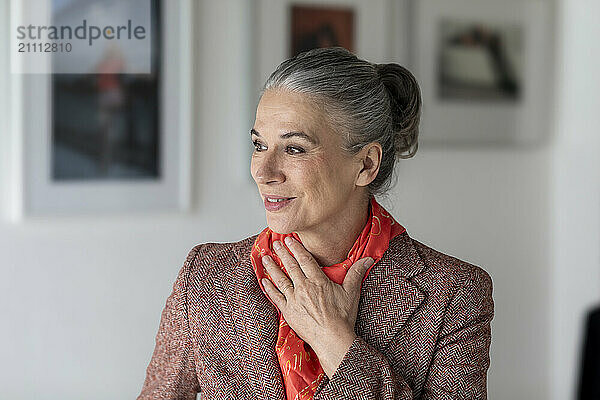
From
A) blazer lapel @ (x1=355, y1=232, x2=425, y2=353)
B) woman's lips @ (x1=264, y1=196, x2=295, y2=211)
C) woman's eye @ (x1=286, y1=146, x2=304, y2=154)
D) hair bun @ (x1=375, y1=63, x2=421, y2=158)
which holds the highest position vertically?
hair bun @ (x1=375, y1=63, x2=421, y2=158)

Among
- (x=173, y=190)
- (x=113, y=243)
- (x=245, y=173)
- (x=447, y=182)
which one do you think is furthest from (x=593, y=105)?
(x=113, y=243)

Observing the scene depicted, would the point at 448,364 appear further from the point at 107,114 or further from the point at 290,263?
the point at 107,114

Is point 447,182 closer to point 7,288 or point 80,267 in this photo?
point 80,267

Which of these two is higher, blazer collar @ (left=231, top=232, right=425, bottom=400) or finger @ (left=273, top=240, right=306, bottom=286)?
finger @ (left=273, top=240, right=306, bottom=286)

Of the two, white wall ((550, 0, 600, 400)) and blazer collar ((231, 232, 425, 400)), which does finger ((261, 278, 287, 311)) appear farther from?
white wall ((550, 0, 600, 400))

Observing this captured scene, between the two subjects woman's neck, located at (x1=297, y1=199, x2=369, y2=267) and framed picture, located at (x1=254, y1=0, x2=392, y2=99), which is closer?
woman's neck, located at (x1=297, y1=199, x2=369, y2=267)

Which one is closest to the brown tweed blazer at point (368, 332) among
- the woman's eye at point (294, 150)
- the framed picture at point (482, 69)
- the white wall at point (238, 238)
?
the woman's eye at point (294, 150)

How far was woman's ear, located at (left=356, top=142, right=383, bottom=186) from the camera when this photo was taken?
1.54 meters

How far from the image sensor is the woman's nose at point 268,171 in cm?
143

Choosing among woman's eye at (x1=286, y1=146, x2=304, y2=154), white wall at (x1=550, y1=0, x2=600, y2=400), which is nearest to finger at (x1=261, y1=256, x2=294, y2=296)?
woman's eye at (x1=286, y1=146, x2=304, y2=154)

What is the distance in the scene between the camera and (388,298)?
5.00ft

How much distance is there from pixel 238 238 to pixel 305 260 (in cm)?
94

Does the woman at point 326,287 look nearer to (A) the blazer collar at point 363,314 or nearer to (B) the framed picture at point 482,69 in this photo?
(A) the blazer collar at point 363,314

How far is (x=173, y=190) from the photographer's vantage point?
2309mm
